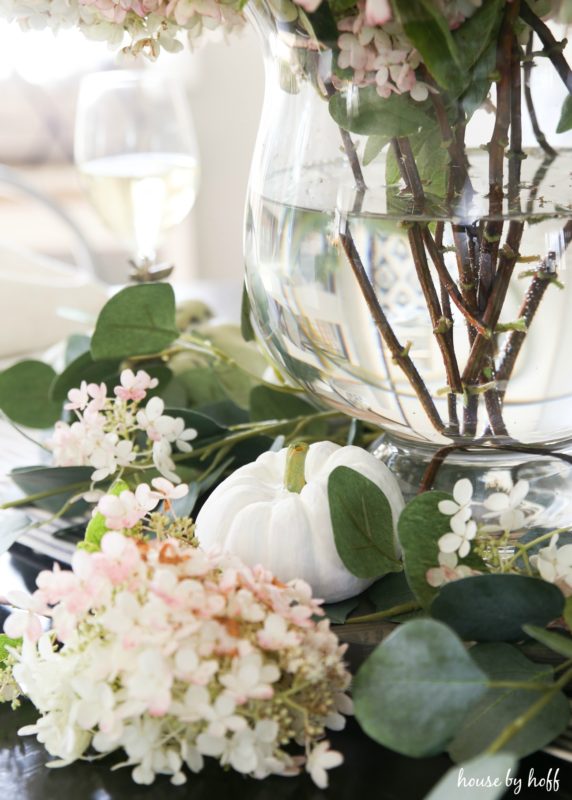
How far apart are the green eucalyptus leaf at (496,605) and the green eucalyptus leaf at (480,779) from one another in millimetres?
76

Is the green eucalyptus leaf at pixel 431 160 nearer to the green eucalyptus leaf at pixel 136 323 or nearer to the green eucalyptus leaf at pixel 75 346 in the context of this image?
the green eucalyptus leaf at pixel 136 323

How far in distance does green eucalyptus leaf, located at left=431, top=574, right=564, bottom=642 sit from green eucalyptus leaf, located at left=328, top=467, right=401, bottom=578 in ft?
0.21


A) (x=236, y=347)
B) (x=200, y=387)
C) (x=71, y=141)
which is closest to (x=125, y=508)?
(x=200, y=387)

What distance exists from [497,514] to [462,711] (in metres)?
0.17

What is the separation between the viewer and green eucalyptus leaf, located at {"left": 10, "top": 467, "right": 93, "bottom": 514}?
570 mm

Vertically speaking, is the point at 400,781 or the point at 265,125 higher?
the point at 265,125

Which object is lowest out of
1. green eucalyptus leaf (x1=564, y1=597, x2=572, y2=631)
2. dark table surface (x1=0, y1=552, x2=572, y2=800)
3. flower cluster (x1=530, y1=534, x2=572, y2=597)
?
dark table surface (x1=0, y1=552, x2=572, y2=800)

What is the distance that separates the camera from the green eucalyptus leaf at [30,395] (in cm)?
66

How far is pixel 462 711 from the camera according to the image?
32 centimetres

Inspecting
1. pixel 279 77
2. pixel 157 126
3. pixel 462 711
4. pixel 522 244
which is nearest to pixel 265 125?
pixel 279 77

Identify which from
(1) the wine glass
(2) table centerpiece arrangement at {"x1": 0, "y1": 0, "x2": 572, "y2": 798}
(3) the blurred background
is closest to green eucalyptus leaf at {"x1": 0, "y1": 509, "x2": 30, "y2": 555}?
(2) table centerpiece arrangement at {"x1": 0, "y1": 0, "x2": 572, "y2": 798}

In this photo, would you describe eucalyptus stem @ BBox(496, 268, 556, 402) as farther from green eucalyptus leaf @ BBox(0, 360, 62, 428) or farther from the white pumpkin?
green eucalyptus leaf @ BBox(0, 360, 62, 428)

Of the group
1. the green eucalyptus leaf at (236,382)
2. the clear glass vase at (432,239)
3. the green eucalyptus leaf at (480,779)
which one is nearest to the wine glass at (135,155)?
the green eucalyptus leaf at (236,382)

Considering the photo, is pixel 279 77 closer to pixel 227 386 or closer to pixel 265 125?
pixel 265 125
